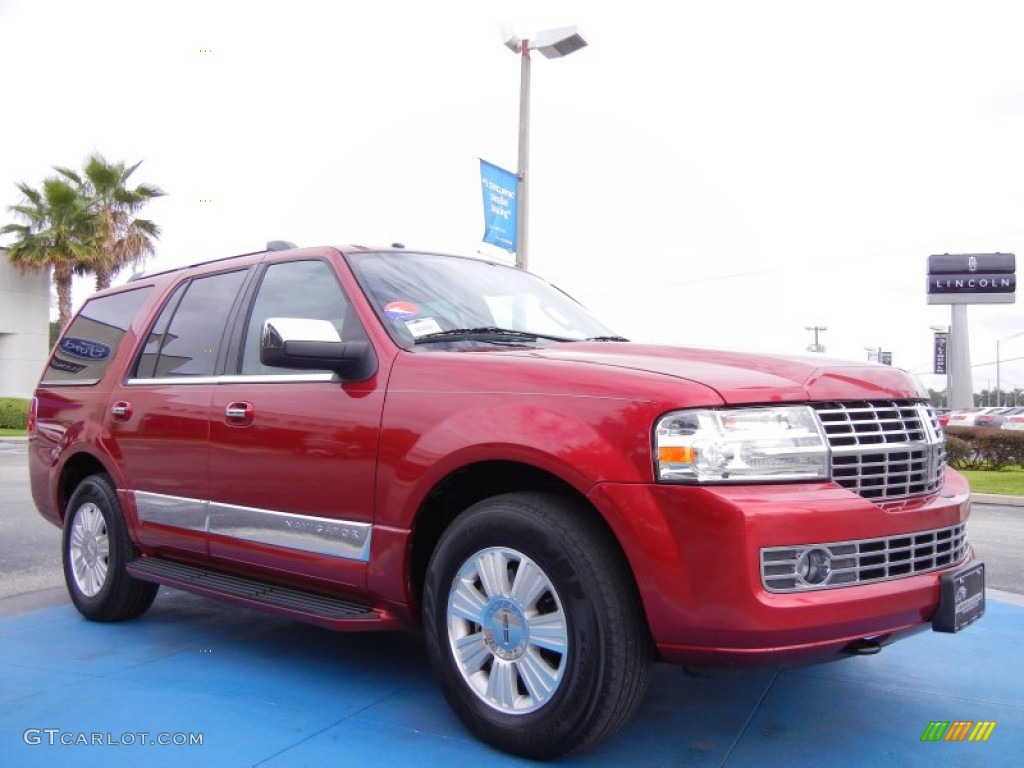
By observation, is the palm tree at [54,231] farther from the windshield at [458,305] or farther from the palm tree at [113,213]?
the windshield at [458,305]

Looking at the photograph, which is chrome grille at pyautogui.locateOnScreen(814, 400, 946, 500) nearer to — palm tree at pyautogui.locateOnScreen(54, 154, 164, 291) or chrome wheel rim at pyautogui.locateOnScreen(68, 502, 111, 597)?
chrome wheel rim at pyautogui.locateOnScreen(68, 502, 111, 597)

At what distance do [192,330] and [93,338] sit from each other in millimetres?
1195

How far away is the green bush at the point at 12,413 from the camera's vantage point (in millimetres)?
28219

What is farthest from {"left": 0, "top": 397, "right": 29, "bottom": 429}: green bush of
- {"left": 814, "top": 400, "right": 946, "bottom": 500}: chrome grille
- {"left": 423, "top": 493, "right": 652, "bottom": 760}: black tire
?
{"left": 814, "top": 400, "right": 946, "bottom": 500}: chrome grille


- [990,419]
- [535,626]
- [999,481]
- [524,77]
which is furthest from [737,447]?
[990,419]

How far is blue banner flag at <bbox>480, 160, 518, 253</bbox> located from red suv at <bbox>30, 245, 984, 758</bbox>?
7818 mm

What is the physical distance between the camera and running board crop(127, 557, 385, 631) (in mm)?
3664

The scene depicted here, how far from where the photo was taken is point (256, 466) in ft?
13.5

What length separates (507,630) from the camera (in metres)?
3.20

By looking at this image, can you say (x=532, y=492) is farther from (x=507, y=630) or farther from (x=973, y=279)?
(x=973, y=279)

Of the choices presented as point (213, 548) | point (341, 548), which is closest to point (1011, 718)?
point (341, 548)

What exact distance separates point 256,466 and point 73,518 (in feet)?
6.33

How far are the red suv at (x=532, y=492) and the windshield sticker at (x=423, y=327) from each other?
0.01 metres

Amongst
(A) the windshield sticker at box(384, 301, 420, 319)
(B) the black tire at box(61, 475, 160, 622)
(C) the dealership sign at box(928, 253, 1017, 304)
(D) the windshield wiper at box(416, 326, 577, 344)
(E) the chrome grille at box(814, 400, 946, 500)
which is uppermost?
(C) the dealership sign at box(928, 253, 1017, 304)
